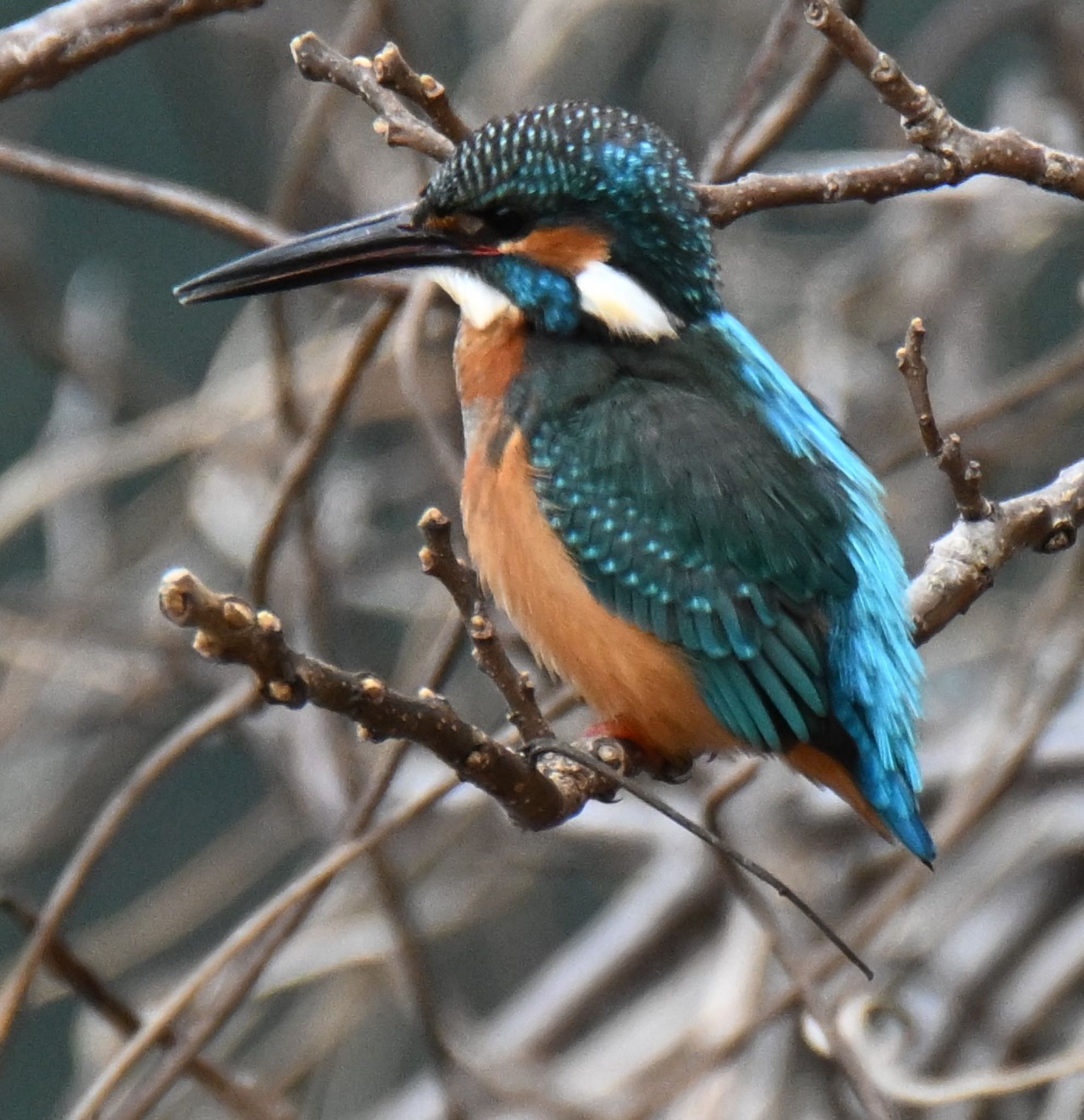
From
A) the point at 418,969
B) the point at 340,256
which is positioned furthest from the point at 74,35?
the point at 418,969

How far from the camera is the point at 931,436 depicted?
4.69 feet

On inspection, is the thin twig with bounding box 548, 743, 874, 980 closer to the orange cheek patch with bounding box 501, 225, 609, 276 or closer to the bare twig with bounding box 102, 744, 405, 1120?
the bare twig with bounding box 102, 744, 405, 1120

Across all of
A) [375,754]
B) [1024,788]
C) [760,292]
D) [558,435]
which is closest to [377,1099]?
[375,754]

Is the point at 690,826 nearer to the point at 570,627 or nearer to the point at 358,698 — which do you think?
the point at 358,698

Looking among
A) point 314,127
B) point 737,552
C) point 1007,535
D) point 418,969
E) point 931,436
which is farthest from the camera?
point 314,127

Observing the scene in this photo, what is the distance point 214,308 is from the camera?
4.14 meters

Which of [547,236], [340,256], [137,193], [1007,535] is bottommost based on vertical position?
[1007,535]

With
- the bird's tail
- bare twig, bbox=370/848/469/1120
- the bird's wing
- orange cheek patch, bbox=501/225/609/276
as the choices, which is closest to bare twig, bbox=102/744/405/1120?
bare twig, bbox=370/848/469/1120

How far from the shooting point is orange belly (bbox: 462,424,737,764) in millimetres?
1817

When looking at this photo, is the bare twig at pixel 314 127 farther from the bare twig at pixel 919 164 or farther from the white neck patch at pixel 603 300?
the bare twig at pixel 919 164

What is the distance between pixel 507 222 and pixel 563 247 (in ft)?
0.21

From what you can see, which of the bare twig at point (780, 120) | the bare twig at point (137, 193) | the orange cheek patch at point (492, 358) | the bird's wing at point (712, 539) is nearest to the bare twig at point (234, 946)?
the bird's wing at point (712, 539)

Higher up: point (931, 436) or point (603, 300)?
point (603, 300)

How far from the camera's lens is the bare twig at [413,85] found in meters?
1.50
